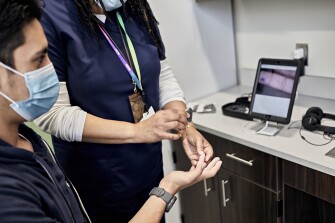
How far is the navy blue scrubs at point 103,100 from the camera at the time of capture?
981mm

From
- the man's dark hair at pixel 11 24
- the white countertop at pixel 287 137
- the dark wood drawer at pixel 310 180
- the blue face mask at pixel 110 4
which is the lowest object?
the dark wood drawer at pixel 310 180

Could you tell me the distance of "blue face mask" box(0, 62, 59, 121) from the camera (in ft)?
2.25

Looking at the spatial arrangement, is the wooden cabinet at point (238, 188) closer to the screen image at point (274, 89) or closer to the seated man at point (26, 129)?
the screen image at point (274, 89)

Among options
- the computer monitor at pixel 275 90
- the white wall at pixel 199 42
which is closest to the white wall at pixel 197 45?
the white wall at pixel 199 42

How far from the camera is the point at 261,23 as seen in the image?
184 centimetres

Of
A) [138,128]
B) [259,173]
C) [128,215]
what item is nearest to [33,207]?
[138,128]

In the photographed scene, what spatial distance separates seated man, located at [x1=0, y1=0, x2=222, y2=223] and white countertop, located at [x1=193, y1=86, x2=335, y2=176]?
605mm

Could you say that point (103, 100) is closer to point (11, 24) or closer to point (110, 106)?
point (110, 106)

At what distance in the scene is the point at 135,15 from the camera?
1.15 metres

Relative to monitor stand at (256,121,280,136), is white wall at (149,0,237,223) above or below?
above

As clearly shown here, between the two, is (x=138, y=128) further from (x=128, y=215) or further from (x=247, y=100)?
(x=247, y=100)

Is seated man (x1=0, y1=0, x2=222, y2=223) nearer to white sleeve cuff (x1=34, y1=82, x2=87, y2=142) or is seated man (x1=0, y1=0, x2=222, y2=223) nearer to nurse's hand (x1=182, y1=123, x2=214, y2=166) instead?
white sleeve cuff (x1=34, y1=82, x2=87, y2=142)

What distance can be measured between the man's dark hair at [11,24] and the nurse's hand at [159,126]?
45cm

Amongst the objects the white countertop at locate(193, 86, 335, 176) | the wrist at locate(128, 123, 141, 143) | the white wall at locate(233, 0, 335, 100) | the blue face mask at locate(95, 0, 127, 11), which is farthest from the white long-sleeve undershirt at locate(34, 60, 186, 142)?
the white wall at locate(233, 0, 335, 100)
